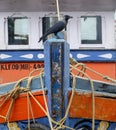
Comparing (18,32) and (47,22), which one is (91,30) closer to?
(47,22)

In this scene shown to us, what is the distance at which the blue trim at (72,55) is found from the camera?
6711 millimetres

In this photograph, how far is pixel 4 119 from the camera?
4.92m

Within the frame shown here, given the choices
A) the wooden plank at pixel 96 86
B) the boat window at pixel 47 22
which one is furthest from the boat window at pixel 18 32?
the wooden plank at pixel 96 86

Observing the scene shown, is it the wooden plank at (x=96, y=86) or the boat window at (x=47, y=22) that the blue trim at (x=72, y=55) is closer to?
the boat window at (x=47, y=22)

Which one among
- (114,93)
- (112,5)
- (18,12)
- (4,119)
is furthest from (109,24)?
(4,119)

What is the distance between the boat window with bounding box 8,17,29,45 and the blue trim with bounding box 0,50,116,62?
49 cm

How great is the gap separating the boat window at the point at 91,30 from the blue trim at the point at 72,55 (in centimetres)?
50

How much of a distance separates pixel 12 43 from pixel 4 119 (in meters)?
2.45

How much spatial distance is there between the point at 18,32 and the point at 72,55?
951 millimetres

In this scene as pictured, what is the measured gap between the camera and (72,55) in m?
6.71

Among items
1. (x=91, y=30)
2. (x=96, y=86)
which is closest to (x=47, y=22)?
(x=91, y=30)

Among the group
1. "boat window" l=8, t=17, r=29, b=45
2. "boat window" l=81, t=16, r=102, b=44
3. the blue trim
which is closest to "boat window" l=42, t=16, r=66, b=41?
"boat window" l=8, t=17, r=29, b=45

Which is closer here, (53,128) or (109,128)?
(53,128)

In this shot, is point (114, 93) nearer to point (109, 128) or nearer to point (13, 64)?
point (109, 128)
